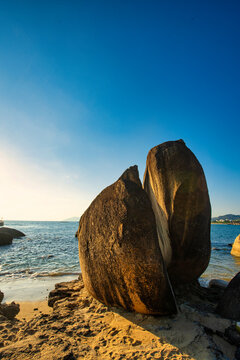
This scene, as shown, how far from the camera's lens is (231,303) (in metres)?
3.30

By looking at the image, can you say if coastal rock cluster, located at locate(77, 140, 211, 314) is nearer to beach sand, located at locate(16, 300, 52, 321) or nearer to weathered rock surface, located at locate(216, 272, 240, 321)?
weathered rock surface, located at locate(216, 272, 240, 321)

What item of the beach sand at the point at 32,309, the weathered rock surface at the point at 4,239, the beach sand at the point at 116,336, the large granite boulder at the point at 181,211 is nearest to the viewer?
the beach sand at the point at 116,336

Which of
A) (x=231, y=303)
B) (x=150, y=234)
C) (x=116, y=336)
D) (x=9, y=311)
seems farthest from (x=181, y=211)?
(x=9, y=311)

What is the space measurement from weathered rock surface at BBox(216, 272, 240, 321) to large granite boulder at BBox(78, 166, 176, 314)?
935 mm

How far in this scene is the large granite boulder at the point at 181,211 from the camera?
4047 mm

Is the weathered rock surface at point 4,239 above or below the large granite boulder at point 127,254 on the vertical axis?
below

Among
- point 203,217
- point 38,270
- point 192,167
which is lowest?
point 38,270

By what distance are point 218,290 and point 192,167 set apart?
313cm

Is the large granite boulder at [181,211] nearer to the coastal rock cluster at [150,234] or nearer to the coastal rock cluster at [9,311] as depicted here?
the coastal rock cluster at [150,234]

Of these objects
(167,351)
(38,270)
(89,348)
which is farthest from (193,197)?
(38,270)

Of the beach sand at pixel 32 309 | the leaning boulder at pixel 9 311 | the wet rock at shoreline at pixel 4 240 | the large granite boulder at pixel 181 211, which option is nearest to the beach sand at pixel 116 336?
the large granite boulder at pixel 181 211

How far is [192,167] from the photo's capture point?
409 cm

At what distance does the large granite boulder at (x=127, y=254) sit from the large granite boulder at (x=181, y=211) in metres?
0.89

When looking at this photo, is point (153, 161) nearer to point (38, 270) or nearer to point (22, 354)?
point (22, 354)
